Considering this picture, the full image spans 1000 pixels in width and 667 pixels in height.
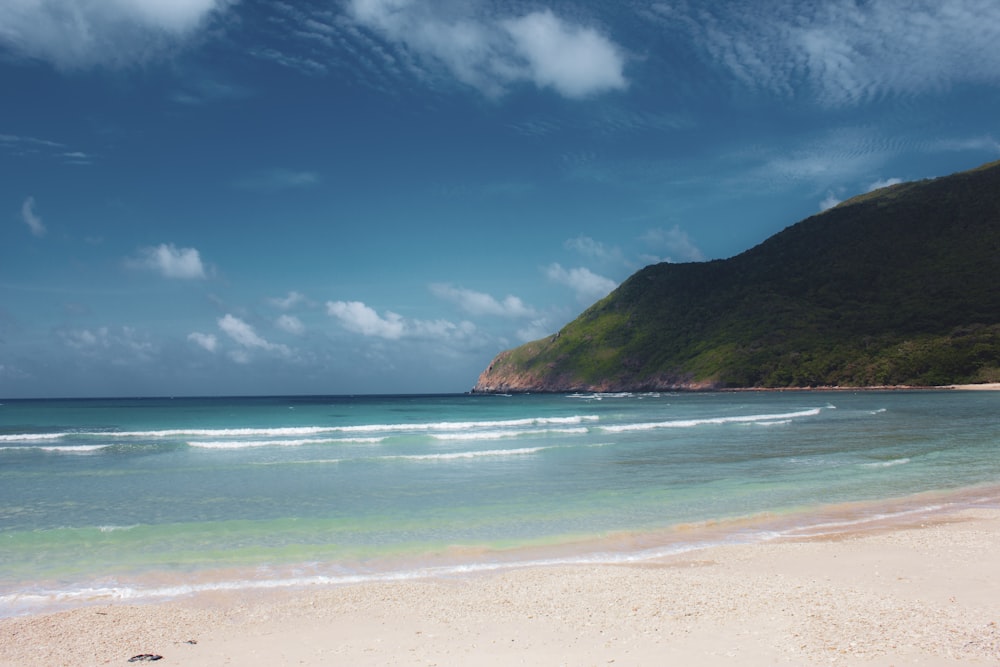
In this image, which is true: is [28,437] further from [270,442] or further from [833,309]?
[833,309]

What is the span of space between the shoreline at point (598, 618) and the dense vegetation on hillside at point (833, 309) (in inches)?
3731

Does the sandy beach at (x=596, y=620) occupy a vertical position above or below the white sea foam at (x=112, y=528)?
below

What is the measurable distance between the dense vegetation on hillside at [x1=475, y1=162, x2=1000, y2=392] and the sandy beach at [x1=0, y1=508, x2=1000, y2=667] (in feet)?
312

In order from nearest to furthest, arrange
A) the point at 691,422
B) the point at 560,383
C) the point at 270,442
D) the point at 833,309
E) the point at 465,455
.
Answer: the point at 465,455 → the point at 270,442 → the point at 691,422 → the point at 833,309 → the point at 560,383

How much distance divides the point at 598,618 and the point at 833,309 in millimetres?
118040

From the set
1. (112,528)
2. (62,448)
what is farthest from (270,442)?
(112,528)

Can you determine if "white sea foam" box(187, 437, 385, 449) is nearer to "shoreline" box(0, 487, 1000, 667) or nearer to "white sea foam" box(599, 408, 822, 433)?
"white sea foam" box(599, 408, 822, 433)

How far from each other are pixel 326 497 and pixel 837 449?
20.2m

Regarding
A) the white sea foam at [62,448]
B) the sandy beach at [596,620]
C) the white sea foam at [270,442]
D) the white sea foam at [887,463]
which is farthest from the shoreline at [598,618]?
the white sea foam at [62,448]

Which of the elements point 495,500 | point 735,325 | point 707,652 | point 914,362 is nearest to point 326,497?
point 495,500

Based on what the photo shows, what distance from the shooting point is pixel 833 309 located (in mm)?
110125

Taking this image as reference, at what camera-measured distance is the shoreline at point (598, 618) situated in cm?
632

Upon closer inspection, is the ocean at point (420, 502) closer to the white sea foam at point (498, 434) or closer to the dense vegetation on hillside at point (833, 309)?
the white sea foam at point (498, 434)

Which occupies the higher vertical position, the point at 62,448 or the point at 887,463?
the point at 62,448
